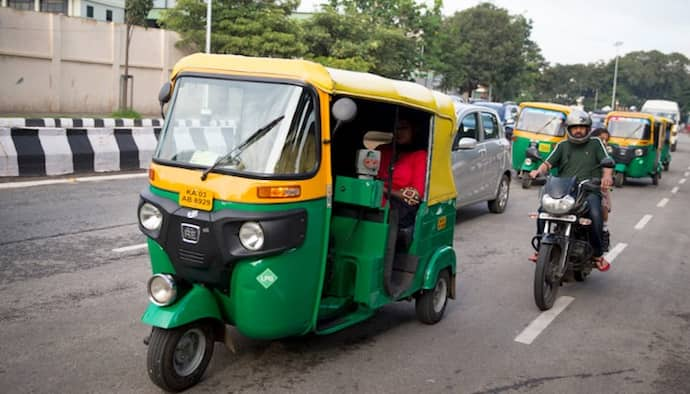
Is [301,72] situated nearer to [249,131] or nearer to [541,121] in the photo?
[249,131]

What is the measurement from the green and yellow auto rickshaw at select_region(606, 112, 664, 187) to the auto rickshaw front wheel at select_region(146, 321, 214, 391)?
57.5 feet

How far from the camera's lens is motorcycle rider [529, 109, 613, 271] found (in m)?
7.46

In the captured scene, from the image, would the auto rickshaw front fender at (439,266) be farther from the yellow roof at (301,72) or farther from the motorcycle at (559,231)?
the yellow roof at (301,72)

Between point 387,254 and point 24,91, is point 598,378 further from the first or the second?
point 24,91

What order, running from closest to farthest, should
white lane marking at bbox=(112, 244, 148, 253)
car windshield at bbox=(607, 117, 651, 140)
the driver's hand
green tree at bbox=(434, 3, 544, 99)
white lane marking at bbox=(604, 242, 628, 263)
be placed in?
the driver's hand
white lane marking at bbox=(112, 244, 148, 253)
white lane marking at bbox=(604, 242, 628, 263)
car windshield at bbox=(607, 117, 651, 140)
green tree at bbox=(434, 3, 544, 99)

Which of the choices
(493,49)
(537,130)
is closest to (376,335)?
(537,130)

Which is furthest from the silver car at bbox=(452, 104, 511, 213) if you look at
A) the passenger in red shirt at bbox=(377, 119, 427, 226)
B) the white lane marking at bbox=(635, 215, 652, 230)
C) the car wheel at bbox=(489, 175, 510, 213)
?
the passenger in red shirt at bbox=(377, 119, 427, 226)

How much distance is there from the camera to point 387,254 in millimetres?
5527

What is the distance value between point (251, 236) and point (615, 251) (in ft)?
24.1

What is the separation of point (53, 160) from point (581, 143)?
29.8ft

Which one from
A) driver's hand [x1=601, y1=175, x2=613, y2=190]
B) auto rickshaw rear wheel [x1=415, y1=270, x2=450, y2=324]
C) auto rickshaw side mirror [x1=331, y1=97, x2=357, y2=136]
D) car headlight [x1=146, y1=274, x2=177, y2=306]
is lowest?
auto rickshaw rear wheel [x1=415, y1=270, x2=450, y2=324]

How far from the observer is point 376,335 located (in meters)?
5.87

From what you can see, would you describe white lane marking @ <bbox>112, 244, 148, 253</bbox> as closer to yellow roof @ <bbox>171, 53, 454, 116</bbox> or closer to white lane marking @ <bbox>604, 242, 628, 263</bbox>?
yellow roof @ <bbox>171, 53, 454, 116</bbox>

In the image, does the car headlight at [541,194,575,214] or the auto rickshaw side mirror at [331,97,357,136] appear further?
the car headlight at [541,194,575,214]
